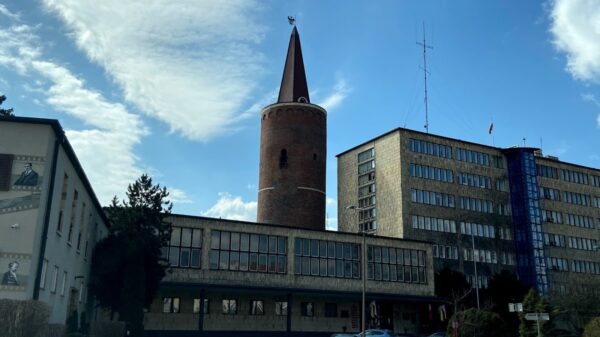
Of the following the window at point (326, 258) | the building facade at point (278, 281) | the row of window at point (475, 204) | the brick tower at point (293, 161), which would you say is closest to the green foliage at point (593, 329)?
the building facade at point (278, 281)

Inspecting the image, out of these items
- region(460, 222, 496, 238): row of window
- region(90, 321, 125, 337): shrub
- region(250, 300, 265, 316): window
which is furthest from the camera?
region(460, 222, 496, 238): row of window

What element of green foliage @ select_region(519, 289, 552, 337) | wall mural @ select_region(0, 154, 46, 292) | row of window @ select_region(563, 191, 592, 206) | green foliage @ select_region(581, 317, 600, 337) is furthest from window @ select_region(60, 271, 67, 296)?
row of window @ select_region(563, 191, 592, 206)

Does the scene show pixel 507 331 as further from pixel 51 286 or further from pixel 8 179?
pixel 8 179

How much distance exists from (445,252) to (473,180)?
1096 cm

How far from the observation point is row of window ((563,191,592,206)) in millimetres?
78938

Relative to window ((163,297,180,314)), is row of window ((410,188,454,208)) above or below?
above

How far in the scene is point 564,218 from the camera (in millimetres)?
77625

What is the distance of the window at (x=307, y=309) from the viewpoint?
165ft

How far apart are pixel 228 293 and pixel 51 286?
23.6m

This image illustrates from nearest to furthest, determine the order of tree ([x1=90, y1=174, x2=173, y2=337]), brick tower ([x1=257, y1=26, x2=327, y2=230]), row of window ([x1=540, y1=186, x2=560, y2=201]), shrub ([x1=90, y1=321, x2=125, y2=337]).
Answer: shrub ([x1=90, y1=321, x2=125, y2=337])
tree ([x1=90, y1=174, x2=173, y2=337])
brick tower ([x1=257, y1=26, x2=327, y2=230])
row of window ([x1=540, y1=186, x2=560, y2=201])

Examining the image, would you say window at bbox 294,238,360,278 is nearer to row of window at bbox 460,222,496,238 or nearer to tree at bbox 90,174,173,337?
tree at bbox 90,174,173,337

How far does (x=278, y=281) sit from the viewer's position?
4822cm

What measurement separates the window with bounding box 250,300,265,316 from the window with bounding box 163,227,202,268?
5989 millimetres

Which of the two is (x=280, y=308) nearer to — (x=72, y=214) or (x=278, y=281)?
(x=278, y=281)
